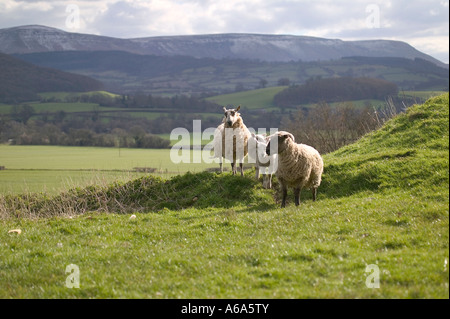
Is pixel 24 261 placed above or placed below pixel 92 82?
below

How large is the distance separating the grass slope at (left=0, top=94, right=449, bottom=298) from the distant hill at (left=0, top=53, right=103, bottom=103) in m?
120

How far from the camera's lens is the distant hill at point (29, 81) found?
427 ft

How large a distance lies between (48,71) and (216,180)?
162826mm

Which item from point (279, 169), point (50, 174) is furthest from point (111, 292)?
point (50, 174)

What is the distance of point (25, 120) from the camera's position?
88938 millimetres

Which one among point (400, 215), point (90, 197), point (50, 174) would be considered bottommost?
point (50, 174)

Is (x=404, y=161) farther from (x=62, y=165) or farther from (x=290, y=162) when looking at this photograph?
(x=62, y=165)

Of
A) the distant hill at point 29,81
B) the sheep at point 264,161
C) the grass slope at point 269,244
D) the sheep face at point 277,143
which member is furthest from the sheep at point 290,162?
the distant hill at point 29,81

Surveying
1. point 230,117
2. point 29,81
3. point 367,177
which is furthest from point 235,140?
point 29,81

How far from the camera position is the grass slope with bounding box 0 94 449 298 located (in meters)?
7.12

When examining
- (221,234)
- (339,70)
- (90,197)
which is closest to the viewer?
(221,234)

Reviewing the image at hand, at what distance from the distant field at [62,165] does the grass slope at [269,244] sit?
54.0 ft

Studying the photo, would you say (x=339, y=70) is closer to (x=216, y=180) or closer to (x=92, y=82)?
(x=92, y=82)

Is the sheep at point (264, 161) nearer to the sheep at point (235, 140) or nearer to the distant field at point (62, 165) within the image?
the sheep at point (235, 140)
